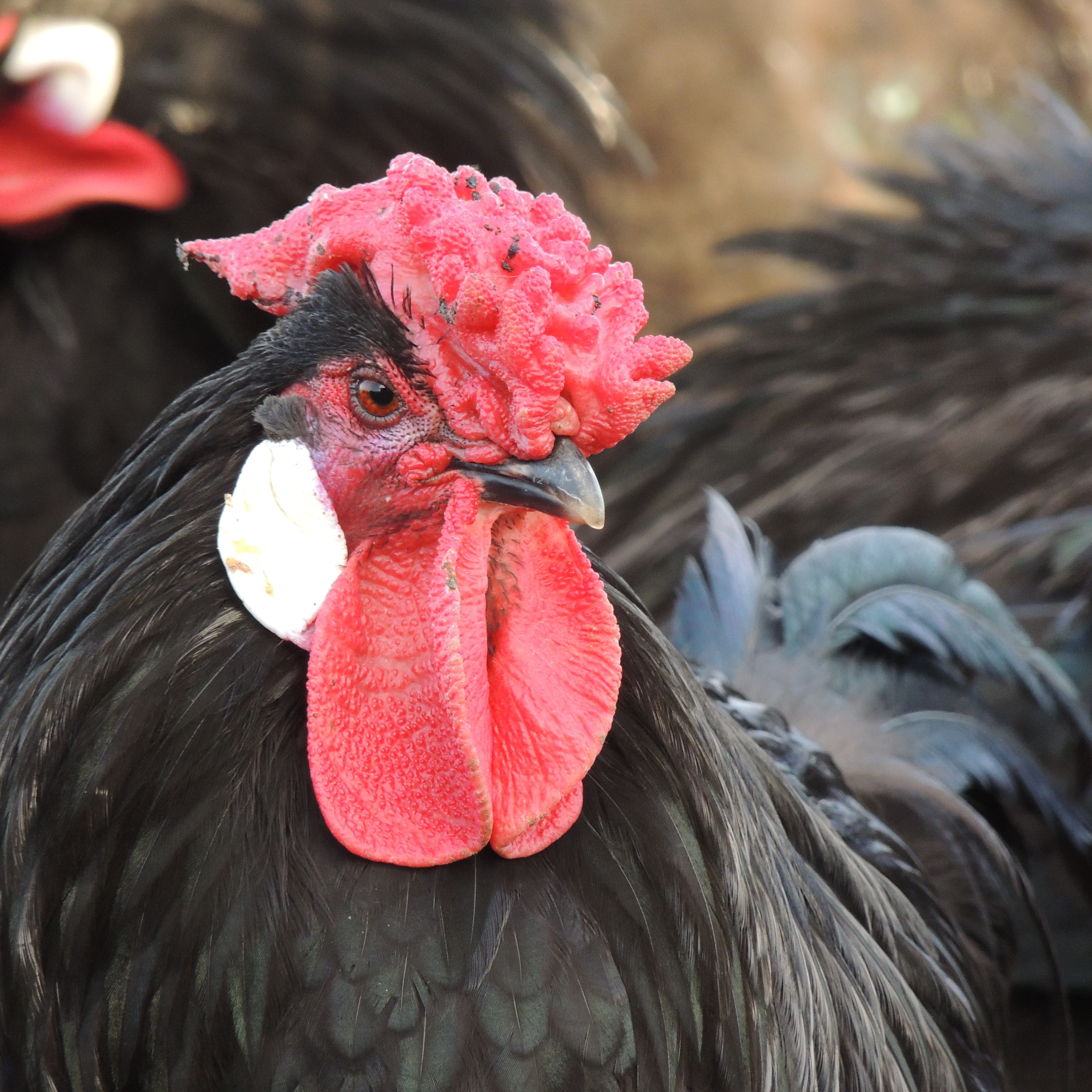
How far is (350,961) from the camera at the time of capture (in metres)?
1.69

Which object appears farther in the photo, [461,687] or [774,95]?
[774,95]

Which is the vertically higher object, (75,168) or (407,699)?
(75,168)

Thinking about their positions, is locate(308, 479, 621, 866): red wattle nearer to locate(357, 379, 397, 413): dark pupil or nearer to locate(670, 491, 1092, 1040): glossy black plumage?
locate(357, 379, 397, 413): dark pupil

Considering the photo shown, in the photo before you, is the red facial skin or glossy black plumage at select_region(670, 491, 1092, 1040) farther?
glossy black plumage at select_region(670, 491, 1092, 1040)

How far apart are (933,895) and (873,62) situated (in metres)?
5.83

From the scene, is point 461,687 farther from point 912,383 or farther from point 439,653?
point 912,383

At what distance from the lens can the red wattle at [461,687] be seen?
1726mm

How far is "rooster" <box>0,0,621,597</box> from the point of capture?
411cm

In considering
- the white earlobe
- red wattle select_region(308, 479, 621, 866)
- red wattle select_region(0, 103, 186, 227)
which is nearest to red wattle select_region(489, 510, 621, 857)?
red wattle select_region(308, 479, 621, 866)

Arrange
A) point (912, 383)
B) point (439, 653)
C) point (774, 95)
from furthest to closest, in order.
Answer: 1. point (774, 95)
2. point (912, 383)
3. point (439, 653)

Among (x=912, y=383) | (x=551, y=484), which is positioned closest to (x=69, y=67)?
(x=912, y=383)

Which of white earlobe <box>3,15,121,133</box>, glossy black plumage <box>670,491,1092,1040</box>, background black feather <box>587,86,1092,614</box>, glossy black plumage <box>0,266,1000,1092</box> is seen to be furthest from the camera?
white earlobe <box>3,15,121,133</box>

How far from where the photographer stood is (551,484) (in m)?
1.63

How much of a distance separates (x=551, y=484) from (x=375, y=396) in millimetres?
265
